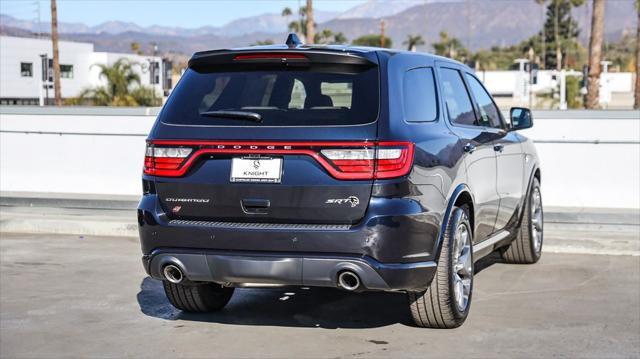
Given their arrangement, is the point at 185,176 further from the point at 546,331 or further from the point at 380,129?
the point at 546,331

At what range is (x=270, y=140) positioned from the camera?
242 inches

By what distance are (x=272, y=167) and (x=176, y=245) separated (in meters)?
0.81

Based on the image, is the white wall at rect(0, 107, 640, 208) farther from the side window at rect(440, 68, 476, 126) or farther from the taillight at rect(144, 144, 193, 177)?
the taillight at rect(144, 144, 193, 177)

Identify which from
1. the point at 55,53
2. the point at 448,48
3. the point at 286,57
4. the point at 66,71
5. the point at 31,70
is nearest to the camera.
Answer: the point at 286,57

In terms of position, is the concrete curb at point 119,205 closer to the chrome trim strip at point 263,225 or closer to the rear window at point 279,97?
the rear window at point 279,97

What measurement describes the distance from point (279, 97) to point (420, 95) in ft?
2.99

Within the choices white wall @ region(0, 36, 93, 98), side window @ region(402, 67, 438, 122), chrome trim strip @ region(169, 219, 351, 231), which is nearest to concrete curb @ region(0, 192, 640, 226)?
side window @ region(402, 67, 438, 122)

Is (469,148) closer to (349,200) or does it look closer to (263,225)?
(349,200)

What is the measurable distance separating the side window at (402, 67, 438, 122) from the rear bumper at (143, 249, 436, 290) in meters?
0.94

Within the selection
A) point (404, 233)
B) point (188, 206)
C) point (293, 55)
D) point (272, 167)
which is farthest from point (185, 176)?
point (404, 233)

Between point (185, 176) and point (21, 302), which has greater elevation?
point (185, 176)

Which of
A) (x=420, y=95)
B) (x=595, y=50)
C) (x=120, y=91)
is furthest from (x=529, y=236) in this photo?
(x=120, y=91)

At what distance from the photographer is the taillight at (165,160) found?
21.0 feet

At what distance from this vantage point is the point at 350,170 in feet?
19.6
